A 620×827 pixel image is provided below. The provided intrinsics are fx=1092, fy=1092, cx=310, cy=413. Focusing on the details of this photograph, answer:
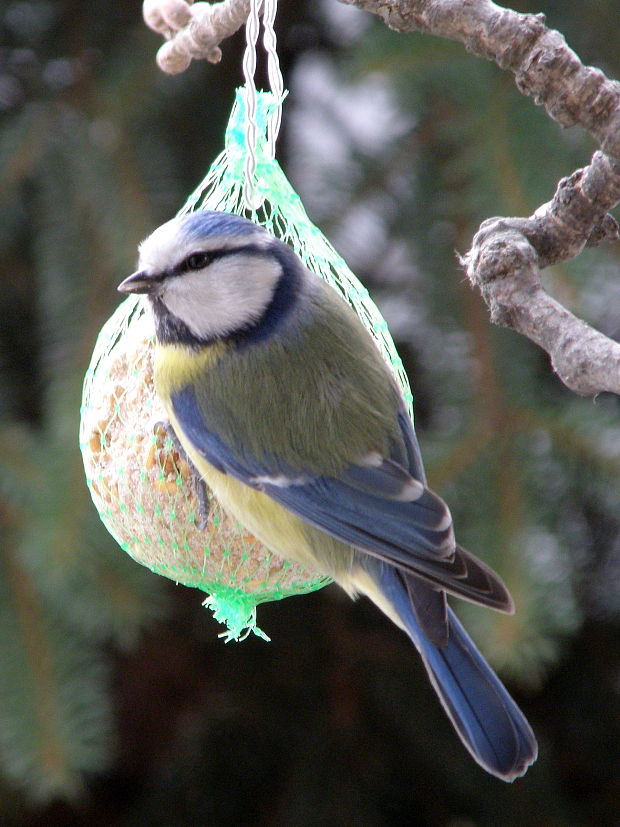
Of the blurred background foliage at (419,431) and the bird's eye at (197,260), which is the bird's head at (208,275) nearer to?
the bird's eye at (197,260)

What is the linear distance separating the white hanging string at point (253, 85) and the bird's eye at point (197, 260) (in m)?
0.11

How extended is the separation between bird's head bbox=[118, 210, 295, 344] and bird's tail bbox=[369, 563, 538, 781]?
14.8 inches

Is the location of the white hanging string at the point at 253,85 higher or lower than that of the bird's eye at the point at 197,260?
higher

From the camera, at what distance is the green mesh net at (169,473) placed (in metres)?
1.27

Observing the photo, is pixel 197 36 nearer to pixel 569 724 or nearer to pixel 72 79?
pixel 72 79

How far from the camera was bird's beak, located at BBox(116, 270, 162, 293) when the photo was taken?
3.82ft

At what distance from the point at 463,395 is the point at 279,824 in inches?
33.4

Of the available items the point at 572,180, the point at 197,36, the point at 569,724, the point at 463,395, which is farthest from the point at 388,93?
the point at 569,724

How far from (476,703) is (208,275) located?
21.4 inches

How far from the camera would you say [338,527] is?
119cm

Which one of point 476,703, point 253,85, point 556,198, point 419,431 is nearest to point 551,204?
point 556,198

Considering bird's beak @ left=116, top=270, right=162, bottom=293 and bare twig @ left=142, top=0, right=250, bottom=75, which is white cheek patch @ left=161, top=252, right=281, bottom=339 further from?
bare twig @ left=142, top=0, right=250, bottom=75

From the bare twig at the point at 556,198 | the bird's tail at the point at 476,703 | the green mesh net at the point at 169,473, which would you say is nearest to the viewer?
the bare twig at the point at 556,198

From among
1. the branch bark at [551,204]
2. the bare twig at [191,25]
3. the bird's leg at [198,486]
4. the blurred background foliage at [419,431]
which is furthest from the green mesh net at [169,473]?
the branch bark at [551,204]
